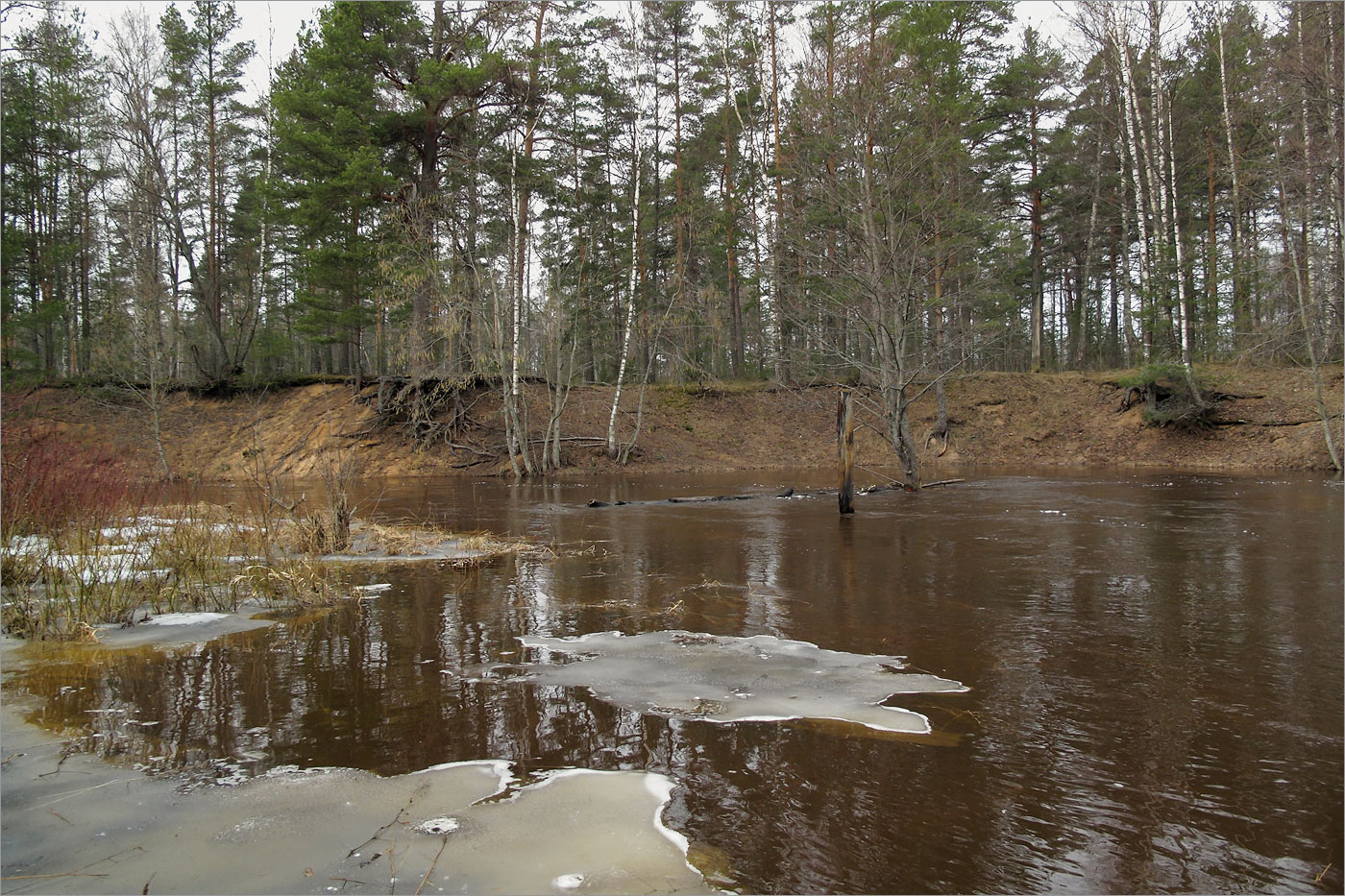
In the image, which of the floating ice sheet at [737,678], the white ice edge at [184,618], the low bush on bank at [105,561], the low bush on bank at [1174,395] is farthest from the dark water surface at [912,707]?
the low bush on bank at [1174,395]

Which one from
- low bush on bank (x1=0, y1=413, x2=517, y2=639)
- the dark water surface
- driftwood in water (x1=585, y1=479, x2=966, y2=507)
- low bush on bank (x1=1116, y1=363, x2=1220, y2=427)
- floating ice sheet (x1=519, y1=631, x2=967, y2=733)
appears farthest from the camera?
low bush on bank (x1=1116, y1=363, x2=1220, y2=427)

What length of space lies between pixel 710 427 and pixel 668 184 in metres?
9.74

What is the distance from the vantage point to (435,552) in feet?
35.6

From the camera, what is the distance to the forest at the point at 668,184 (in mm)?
18141

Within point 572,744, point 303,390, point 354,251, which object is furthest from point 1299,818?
point 303,390

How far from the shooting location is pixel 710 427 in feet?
99.0

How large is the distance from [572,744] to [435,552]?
7.18m

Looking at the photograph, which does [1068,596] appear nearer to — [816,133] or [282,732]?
[282,732]

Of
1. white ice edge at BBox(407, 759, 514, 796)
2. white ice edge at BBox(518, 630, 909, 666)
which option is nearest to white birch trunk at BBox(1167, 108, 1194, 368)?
white ice edge at BBox(518, 630, 909, 666)

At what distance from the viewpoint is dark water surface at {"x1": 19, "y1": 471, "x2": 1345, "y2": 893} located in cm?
312

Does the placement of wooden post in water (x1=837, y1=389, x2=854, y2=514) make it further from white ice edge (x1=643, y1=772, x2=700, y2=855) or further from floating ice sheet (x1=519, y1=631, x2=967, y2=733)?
white ice edge (x1=643, y1=772, x2=700, y2=855)

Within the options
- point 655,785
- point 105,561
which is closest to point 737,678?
point 655,785

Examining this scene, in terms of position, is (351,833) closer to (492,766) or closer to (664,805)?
(492,766)

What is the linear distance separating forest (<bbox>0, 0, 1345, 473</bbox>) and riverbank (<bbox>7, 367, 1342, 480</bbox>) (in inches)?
55.4
